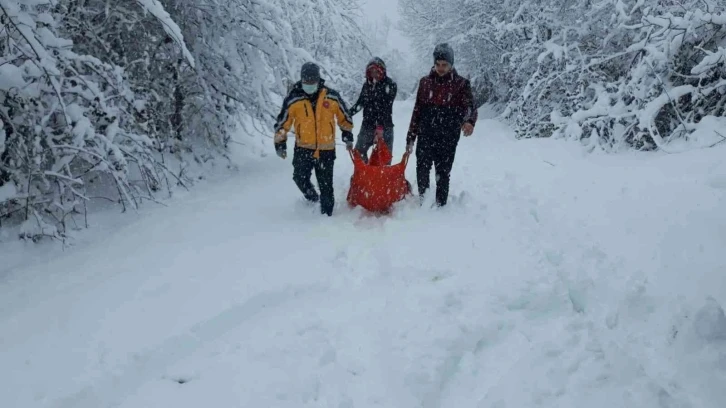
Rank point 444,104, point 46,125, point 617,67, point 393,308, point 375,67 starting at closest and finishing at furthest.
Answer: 1. point 393,308
2. point 46,125
3. point 444,104
4. point 375,67
5. point 617,67

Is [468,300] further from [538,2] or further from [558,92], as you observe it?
[538,2]

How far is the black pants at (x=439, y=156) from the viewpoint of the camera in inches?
214

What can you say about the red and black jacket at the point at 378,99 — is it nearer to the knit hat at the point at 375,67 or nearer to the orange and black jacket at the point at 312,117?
the knit hat at the point at 375,67

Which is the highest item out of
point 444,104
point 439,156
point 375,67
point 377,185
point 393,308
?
point 375,67

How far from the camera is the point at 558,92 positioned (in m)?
12.3

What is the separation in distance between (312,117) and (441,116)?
1.30m

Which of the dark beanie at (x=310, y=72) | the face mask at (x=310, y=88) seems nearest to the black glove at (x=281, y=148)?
the face mask at (x=310, y=88)

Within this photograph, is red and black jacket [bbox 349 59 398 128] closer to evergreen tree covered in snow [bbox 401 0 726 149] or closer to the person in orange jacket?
the person in orange jacket

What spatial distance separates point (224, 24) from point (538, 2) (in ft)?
34.3

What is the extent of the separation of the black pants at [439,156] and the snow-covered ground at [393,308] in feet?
0.78

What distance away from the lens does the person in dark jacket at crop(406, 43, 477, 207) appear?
5.21 m

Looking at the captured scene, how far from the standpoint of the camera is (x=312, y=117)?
5172mm

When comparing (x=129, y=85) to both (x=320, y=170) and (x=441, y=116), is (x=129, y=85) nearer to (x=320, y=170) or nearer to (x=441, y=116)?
(x=320, y=170)

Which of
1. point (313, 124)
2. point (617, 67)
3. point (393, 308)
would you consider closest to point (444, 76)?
point (313, 124)
